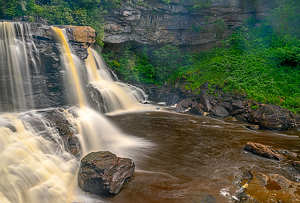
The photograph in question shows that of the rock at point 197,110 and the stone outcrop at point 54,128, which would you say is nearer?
the stone outcrop at point 54,128

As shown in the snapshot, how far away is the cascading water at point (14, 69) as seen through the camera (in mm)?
9750

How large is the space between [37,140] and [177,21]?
2213cm

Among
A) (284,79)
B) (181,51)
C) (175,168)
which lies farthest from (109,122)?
(181,51)

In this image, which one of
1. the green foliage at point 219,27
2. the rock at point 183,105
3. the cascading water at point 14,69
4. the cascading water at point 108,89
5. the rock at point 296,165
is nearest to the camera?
the rock at point 296,165

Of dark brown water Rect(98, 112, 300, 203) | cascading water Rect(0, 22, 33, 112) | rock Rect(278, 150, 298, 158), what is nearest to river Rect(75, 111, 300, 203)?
dark brown water Rect(98, 112, 300, 203)

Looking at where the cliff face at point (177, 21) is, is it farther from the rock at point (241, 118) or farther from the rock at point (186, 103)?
the rock at point (241, 118)

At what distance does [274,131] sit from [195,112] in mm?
5569

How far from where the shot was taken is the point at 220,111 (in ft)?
47.4

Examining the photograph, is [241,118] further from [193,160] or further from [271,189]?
[271,189]

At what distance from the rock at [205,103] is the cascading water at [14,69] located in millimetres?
12459

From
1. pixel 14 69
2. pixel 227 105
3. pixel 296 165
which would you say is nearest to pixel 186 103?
pixel 227 105

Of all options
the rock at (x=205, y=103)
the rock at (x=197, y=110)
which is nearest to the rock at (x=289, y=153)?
the rock at (x=197, y=110)

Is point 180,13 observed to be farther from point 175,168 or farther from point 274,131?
point 175,168

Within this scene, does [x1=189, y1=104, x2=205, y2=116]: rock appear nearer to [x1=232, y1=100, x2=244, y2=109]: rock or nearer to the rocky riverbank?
the rocky riverbank
